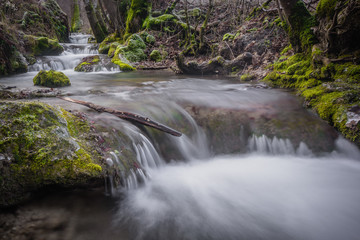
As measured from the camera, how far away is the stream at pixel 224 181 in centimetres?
214

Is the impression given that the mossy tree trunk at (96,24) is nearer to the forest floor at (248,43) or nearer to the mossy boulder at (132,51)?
the mossy boulder at (132,51)

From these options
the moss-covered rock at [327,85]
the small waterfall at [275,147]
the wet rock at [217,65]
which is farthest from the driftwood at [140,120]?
the wet rock at [217,65]

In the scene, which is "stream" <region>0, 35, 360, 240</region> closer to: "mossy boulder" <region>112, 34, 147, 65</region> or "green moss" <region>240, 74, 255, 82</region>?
"green moss" <region>240, 74, 255, 82</region>

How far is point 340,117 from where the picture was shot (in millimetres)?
3639

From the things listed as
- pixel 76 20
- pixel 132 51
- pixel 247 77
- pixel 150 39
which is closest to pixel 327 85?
pixel 247 77

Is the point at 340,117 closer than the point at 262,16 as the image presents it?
Yes

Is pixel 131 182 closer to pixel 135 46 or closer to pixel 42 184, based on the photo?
pixel 42 184

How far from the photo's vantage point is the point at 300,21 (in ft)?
18.2

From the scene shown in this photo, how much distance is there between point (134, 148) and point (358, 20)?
504 cm

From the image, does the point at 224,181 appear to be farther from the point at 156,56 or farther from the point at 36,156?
the point at 156,56

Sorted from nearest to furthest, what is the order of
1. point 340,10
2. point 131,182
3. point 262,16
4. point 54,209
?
point 54,209
point 131,182
point 340,10
point 262,16

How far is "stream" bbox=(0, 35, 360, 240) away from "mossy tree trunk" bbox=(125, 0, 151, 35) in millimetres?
13306

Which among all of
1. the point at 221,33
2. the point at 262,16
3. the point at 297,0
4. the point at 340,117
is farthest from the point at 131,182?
the point at 221,33

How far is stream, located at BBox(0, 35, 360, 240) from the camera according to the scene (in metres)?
2.14
